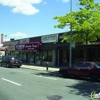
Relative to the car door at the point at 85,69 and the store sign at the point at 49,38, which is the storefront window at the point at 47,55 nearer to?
the store sign at the point at 49,38

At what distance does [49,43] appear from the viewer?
36.5 m

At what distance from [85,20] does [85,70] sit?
5255mm

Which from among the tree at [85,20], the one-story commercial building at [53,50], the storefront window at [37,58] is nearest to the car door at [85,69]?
the tree at [85,20]

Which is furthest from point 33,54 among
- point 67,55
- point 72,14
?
point 72,14

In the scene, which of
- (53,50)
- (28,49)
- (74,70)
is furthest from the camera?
(28,49)

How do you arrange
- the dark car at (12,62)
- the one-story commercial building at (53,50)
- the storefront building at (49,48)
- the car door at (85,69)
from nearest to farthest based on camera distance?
the car door at (85,69), the one-story commercial building at (53,50), the dark car at (12,62), the storefront building at (49,48)

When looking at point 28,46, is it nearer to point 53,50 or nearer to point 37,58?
point 37,58

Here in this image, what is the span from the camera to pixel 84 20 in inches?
890

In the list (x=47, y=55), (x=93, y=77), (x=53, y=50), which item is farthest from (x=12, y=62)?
(x=93, y=77)

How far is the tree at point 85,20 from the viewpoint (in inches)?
857

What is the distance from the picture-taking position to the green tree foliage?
21766mm

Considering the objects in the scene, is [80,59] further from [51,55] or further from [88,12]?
[88,12]

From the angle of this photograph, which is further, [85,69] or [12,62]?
[12,62]

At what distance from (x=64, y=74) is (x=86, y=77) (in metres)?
2.22
